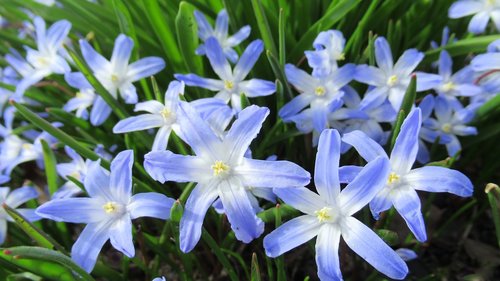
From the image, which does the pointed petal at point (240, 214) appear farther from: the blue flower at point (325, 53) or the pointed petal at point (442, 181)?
the blue flower at point (325, 53)

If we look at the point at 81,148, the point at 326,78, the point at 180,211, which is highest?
the point at 326,78

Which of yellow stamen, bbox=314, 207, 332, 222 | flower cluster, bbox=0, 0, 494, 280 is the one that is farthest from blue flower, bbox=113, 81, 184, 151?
yellow stamen, bbox=314, 207, 332, 222

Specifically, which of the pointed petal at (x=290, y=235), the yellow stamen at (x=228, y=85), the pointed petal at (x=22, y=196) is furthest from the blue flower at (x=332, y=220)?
the pointed petal at (x=22, y=196)

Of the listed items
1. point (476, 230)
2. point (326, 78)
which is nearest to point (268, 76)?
point (326, 78)

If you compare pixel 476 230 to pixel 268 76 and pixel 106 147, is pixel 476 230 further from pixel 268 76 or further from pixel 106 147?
pixel 106 147

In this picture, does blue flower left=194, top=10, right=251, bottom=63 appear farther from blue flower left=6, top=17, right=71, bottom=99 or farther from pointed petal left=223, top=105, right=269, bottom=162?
pointed petal left=223, top=105, right=269, bottom=162

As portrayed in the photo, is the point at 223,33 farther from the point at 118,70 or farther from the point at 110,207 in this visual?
the point at 110,207
